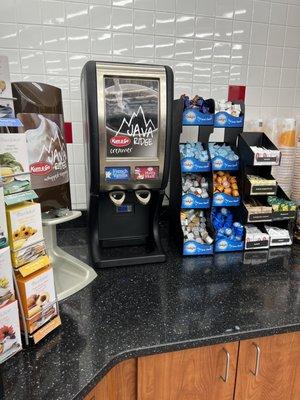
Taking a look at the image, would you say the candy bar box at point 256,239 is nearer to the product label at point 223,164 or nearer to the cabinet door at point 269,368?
the product label at point 223,164

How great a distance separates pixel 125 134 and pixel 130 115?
6 centimetres

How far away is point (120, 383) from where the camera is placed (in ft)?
2.43

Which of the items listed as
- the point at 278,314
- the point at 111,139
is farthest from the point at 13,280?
the point at 278,314

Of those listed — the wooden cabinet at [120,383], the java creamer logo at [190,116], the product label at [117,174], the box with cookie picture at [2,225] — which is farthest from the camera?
the java creamer logo at [190,116]

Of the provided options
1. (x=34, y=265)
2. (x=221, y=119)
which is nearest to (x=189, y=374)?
(x=34, y=265)

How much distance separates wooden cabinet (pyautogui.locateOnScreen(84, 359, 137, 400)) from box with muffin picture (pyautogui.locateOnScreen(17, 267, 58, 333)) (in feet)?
0.64

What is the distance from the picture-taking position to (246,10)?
4.38 feet

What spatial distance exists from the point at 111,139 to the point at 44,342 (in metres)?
0.55

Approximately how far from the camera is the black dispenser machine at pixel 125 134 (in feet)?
2.85

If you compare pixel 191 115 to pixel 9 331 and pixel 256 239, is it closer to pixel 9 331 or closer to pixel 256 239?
pixel 256 239

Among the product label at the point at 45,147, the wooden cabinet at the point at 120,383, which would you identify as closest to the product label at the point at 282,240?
the wooden cabinet at the point at 120,383

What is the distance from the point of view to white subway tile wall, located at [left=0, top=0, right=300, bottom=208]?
3.87ft

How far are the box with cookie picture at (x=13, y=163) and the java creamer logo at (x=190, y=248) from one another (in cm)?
63

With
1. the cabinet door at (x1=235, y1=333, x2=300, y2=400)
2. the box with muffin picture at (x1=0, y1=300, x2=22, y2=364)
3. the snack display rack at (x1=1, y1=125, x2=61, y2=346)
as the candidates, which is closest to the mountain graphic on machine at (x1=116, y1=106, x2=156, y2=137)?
the snack display rack at (x1=1, y1=125, x2=61, y2=346)
